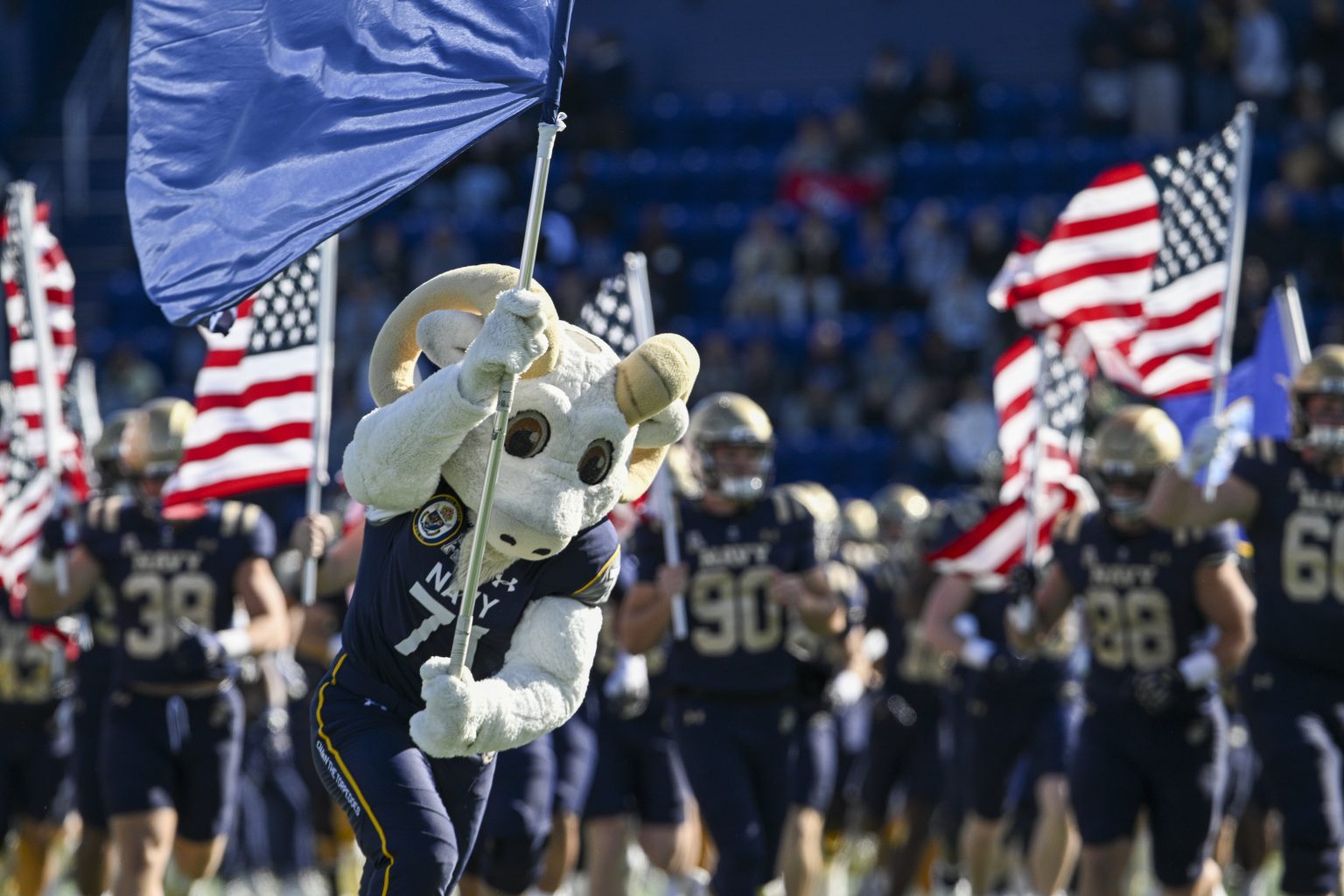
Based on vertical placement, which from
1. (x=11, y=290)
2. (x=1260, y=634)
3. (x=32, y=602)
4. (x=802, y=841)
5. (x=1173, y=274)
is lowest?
(x=802, y=841)

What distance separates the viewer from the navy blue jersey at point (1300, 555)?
7590mm

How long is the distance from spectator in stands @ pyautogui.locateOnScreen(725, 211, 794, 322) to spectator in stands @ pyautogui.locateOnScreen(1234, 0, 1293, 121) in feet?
14.5

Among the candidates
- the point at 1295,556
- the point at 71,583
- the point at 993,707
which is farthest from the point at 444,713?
the point at 993,707

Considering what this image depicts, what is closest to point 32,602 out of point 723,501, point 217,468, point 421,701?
point 217,468

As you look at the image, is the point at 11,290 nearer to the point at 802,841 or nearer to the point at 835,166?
the point at 802,841

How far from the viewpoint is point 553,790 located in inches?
352

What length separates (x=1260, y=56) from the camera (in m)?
18.4

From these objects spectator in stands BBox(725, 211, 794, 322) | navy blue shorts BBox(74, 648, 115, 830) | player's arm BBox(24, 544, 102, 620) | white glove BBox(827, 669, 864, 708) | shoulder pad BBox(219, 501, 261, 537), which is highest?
spectator in stands BBox(725, 211, 794, 322)

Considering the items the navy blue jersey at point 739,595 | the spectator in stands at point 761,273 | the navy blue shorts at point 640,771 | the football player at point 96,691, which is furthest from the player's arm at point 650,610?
the spectator in stands at point 761,273

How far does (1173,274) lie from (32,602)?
15.6ft

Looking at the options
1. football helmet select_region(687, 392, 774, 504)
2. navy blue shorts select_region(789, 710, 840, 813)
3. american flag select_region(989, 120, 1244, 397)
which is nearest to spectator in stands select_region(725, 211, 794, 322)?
american flag select_region(989, 120, 1244, 397)

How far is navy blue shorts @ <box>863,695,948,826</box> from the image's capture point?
36.5ft

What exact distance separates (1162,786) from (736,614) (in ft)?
5.70

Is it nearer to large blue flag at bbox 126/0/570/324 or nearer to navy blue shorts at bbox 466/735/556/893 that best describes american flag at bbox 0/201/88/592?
navy blue shorts at bbox 466/735/556/893
